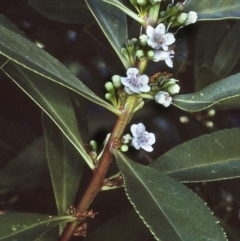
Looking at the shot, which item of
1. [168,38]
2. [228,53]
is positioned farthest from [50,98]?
[228,53]

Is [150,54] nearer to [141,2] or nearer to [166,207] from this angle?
[141,2]

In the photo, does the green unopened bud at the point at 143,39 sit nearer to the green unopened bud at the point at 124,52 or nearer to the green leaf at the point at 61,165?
the green unopened bud at the point at 124,52

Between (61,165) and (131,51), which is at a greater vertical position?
(131,51)

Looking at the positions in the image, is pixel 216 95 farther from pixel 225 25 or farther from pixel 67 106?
pixel 225 25

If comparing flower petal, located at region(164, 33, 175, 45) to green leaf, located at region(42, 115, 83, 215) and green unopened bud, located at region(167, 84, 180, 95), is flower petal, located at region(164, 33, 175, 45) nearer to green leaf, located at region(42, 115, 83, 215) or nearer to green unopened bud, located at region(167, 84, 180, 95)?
green unopened bud, located at region(167, 84, 180, 95)

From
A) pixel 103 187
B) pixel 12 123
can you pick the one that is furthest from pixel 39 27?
pixel 103 187
